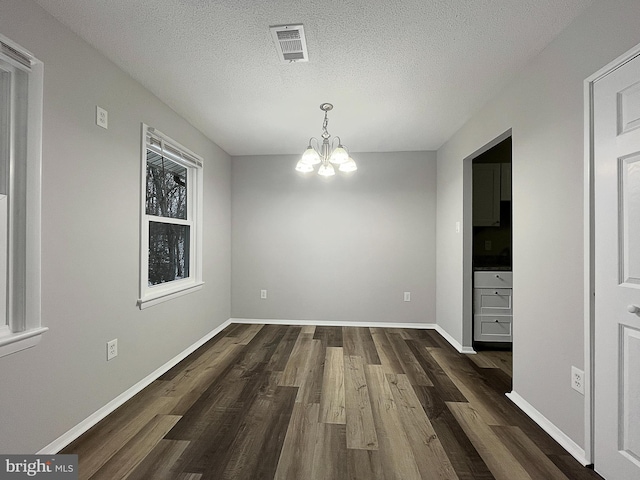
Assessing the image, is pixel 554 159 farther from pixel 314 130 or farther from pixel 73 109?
pixel 73 109

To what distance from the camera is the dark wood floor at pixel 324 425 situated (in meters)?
1.77

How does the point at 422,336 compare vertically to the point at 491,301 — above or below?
below

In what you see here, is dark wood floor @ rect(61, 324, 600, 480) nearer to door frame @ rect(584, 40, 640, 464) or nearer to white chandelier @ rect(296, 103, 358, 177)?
door frame @ rect(584, 40, 640, 464)

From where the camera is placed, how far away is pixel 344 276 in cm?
491

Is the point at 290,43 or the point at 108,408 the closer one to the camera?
the point at 290,43

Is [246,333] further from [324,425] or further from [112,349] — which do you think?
[324,425]

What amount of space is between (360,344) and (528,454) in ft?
7.27

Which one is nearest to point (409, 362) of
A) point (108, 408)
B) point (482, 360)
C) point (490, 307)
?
point (482, 360)

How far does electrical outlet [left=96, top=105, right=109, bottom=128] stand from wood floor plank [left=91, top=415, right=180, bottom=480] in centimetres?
199

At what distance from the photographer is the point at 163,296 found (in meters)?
3.11

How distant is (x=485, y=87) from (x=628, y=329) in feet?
6.72

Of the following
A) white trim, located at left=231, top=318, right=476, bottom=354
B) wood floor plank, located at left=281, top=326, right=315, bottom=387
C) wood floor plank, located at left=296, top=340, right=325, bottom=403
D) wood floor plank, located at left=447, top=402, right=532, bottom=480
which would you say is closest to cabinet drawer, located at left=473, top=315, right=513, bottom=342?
white trim, located at left=231, top=318, right=476, bottom=354

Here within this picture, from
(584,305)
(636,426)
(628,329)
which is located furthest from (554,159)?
(636,426)

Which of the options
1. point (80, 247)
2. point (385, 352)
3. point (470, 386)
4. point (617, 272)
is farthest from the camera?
point (385, 352)
